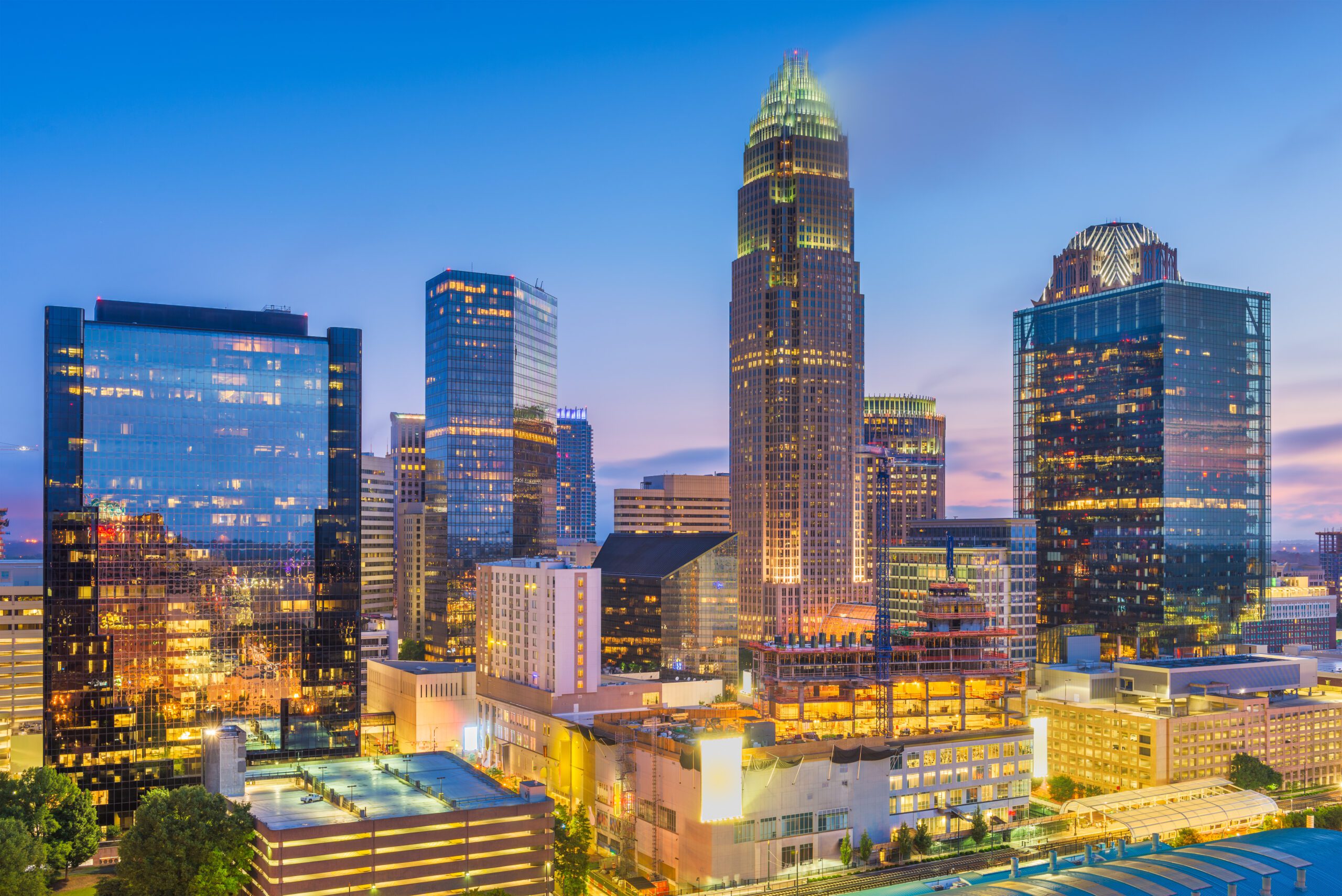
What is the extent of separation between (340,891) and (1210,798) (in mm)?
122929

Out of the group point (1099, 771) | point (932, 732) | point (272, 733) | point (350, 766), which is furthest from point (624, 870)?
point (1099, 771)

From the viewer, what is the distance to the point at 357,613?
182000mm

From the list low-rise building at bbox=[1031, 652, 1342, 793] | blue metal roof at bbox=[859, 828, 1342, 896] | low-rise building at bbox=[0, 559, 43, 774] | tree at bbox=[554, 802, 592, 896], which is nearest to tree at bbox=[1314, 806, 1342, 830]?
low-rise building at bbox=[1031, 652, 1342, 793]

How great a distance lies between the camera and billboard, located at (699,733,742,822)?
128125 millimetres

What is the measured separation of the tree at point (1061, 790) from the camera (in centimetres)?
17975

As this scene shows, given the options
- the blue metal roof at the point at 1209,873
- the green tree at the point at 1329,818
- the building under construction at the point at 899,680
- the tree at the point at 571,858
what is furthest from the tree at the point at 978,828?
the tree at the point at 571,858

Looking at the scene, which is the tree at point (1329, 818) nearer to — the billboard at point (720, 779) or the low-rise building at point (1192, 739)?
the low-rise building at point (1192, 739)

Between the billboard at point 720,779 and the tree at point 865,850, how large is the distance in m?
20.4

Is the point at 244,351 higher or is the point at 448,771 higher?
the point at 244,351

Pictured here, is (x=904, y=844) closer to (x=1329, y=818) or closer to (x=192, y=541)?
(x=1329, y=818)

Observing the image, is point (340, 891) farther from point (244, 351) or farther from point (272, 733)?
point (244, 351)

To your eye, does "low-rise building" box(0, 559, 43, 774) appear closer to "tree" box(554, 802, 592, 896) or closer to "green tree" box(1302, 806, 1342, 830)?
"tree" box(554, 802, 592, 896)

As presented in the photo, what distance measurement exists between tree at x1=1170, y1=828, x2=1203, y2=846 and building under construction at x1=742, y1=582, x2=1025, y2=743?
26044 mm

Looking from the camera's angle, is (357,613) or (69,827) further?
(357,613)
